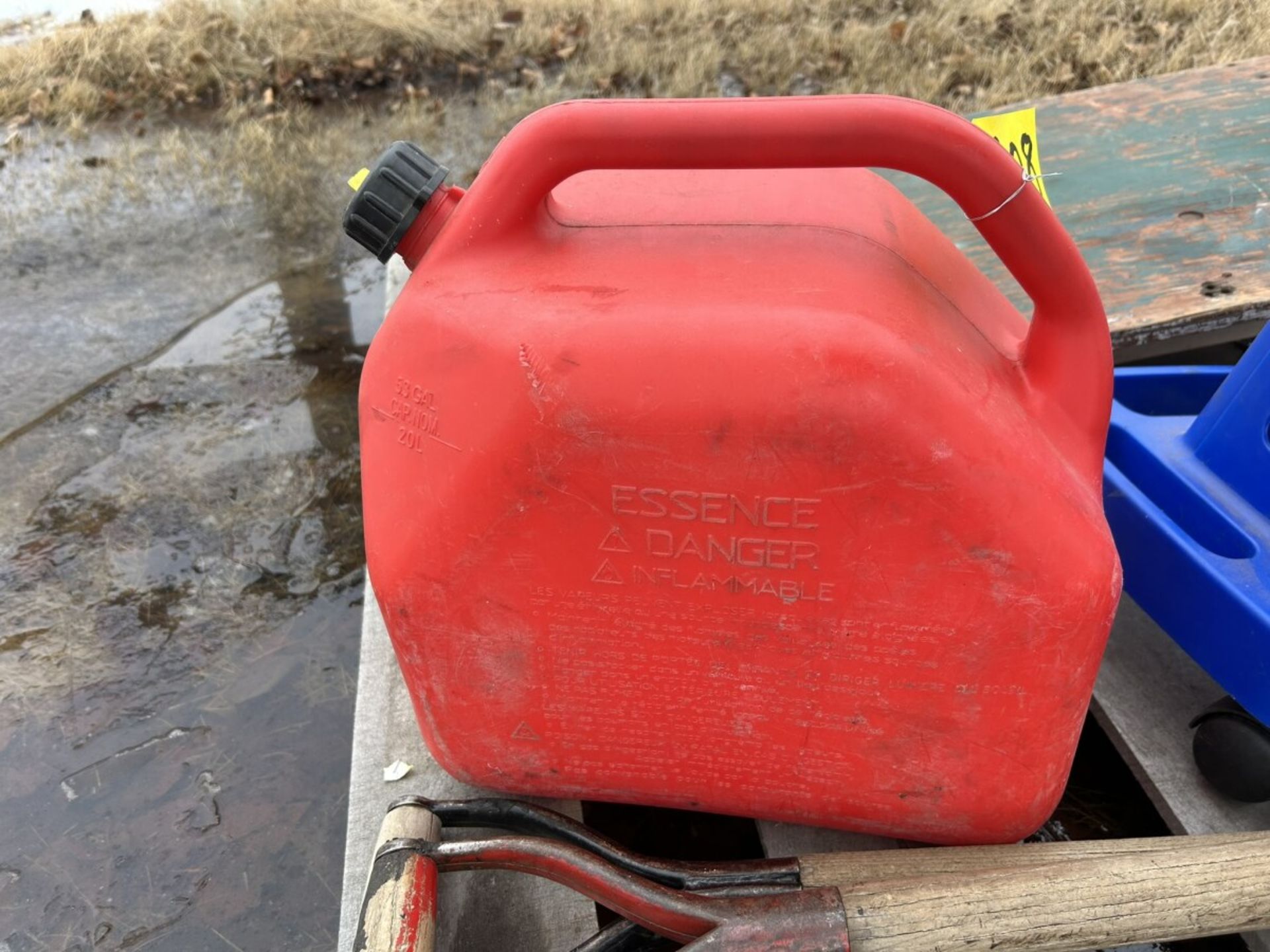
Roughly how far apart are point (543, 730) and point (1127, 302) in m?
1.13

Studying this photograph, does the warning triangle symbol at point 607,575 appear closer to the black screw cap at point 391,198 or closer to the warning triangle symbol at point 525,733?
the warning triangle symbol at point 525,733

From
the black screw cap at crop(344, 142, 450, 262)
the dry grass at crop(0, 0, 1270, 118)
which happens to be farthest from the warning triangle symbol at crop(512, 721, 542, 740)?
the dry grass at crop(0, 0, 1270, 118)

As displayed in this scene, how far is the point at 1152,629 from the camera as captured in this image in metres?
1.25

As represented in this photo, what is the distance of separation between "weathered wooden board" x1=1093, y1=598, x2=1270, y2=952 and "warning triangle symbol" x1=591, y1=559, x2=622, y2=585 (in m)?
0.71

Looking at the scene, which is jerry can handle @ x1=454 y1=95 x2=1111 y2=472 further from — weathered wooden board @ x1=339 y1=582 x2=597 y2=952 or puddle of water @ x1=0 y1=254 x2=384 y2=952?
puddle of water @ x1=0 y1=254 x2=384 y2=952

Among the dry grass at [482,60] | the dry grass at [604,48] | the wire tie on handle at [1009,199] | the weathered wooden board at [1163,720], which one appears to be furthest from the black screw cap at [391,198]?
the dry grass at [604,48]

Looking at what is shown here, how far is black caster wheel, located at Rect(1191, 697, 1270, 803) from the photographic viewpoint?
988 mm

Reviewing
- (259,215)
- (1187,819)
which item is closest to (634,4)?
(259,215)

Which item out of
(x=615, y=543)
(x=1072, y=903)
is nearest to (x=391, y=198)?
(x=615, y=543)

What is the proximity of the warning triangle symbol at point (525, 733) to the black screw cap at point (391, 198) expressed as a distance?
1.67 ft

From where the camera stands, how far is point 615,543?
83 cm

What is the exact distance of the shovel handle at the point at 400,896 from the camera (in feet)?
2.69

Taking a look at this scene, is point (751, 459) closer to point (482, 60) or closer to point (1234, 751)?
point (1234, 751)

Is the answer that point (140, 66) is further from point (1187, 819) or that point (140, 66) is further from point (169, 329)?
point (1187, 819)
